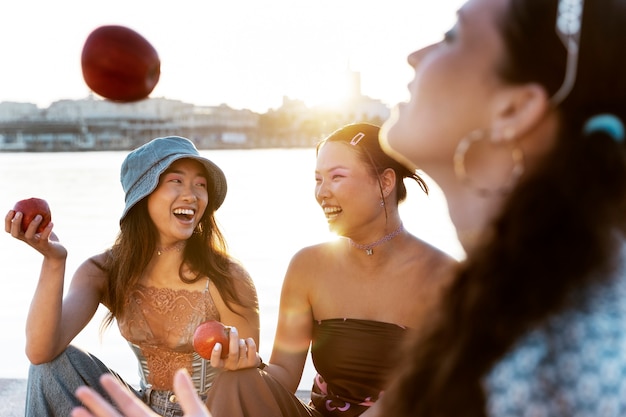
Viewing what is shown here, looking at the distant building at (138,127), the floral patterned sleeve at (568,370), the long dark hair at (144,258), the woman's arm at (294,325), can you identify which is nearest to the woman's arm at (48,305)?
the long dark hair at (144,258)

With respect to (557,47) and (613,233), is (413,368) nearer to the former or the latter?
(613,233)

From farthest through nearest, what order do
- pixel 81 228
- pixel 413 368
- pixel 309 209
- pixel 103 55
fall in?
pixel 309 209
pixel 81 228
pixel 103 55
pixel 413 368

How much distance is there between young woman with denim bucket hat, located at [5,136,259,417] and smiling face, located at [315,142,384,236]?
0.63m

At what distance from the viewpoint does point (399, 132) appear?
144 centimetres

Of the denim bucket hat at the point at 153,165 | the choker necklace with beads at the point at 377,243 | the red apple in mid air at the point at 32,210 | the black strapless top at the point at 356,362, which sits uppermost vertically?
the denim bucket hat at the point at 153,165

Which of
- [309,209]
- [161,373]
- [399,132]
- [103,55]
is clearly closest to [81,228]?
[309,209]

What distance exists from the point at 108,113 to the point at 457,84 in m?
88.2

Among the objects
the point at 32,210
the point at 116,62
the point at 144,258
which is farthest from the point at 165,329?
the point at 116,62

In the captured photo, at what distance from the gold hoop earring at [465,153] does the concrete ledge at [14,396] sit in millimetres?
3168

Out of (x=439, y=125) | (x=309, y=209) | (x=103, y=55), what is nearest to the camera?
(x=439, y=125)

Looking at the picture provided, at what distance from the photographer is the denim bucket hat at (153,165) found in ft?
11.8

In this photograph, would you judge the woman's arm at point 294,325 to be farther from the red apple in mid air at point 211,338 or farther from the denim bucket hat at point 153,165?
the denim bucket hat at point 153,165

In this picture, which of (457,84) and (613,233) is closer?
(613,233)

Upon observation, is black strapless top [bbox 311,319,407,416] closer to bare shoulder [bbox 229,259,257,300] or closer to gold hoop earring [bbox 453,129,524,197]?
bare shoulder [bbox 229,259,257,300]
